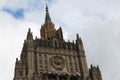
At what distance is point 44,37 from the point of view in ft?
316

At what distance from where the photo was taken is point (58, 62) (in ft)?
279

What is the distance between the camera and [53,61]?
85.1 meters

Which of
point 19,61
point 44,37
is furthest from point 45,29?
point 19,61

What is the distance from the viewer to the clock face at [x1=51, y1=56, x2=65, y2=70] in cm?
8450

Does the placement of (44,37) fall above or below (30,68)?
above

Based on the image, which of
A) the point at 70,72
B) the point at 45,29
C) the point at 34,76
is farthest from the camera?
the point at 45,29

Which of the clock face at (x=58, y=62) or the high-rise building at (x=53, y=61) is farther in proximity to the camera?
the clock face at (x=58, y=62)

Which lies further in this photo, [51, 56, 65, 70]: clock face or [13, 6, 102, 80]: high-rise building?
[51, 56, 65, 70]: clock face

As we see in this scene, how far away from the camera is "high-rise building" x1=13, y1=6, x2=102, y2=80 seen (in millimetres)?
81250

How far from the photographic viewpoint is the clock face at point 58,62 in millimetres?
84500

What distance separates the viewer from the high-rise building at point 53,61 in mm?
81250

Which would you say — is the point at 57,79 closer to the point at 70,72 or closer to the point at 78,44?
the point at 70,72

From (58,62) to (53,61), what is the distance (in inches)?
51.8

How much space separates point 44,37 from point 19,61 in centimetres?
1556
